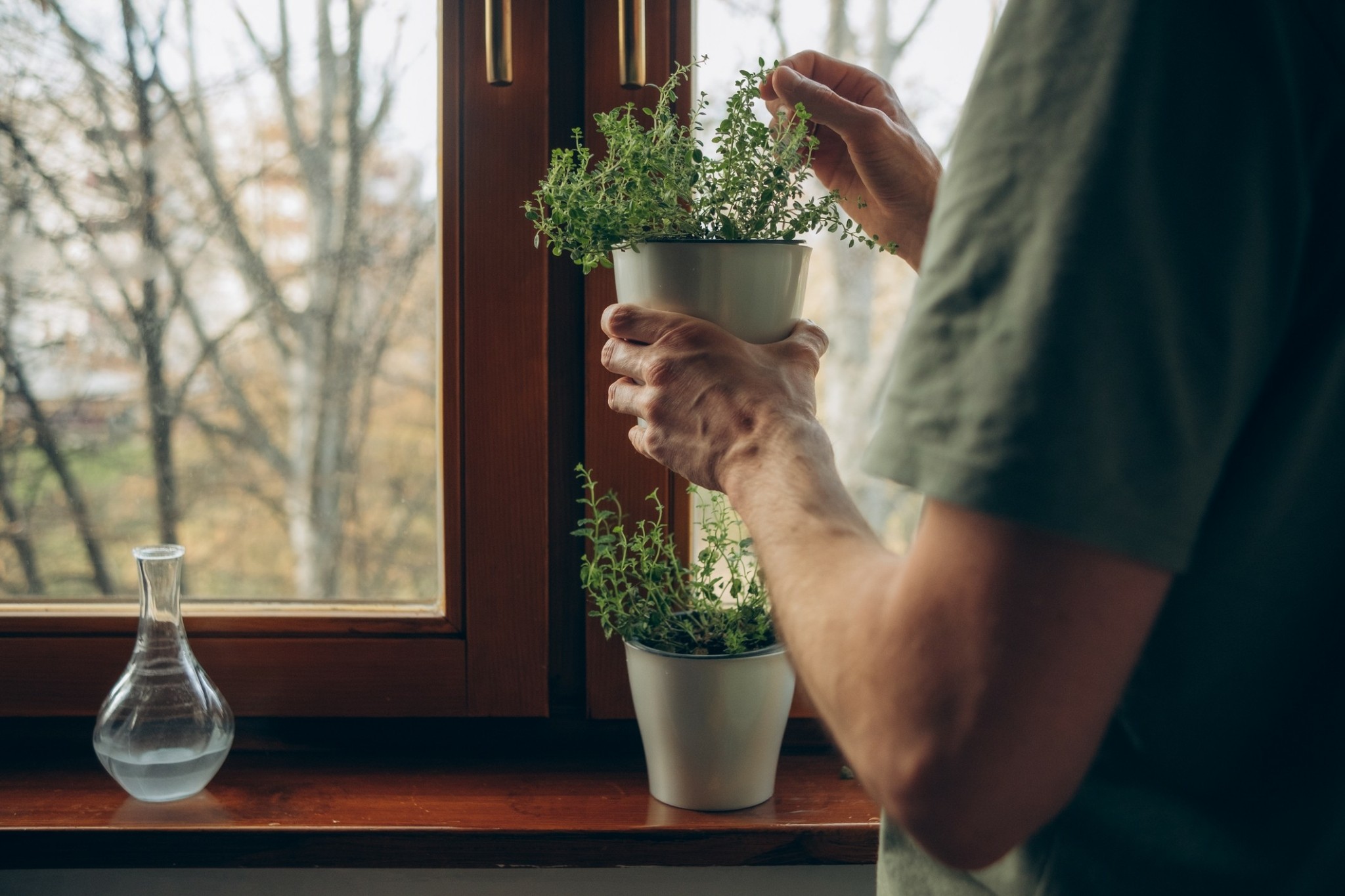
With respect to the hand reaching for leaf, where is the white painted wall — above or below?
below

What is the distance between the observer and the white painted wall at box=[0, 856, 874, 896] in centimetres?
106

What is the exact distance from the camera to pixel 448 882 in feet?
3.48

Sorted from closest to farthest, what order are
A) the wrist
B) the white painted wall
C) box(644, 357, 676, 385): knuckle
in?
the wrist < box(644, 357, 676, 385): knuckle < the white painted wall

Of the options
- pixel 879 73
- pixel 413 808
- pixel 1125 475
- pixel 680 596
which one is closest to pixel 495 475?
pixel 680 596

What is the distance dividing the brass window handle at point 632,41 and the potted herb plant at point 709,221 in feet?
0.83

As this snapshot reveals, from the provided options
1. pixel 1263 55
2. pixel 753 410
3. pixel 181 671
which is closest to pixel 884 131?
pixel 753 410

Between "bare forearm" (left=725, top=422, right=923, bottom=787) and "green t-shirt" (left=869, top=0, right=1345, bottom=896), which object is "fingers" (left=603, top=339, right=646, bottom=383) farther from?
"green t-shirt" (left=869, top=0, right=1345, bottom=896)

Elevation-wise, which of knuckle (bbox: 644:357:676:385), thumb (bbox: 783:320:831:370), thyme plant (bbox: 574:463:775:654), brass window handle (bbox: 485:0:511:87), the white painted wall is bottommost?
the white painted wall

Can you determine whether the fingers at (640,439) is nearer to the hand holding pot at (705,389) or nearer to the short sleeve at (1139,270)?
the hand holding pot at (705,389)

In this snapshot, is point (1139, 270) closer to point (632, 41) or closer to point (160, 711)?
point (632, 41)

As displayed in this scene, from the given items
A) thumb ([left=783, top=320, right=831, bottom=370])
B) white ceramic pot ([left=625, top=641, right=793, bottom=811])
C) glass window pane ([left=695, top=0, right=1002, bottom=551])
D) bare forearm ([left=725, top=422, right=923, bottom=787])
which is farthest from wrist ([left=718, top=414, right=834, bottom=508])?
glass window pane ([left=695, top=0, right=1002, bottom=551])

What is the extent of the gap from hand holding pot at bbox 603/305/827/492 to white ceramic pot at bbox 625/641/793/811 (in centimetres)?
27

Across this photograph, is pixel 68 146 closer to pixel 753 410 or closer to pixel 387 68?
pixel 387 68

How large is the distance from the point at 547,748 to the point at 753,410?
652 millimetres
